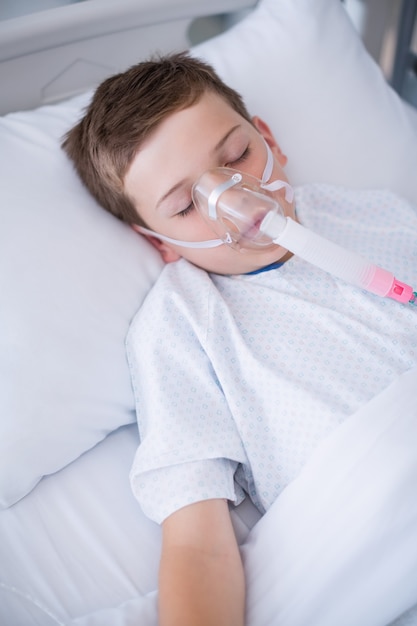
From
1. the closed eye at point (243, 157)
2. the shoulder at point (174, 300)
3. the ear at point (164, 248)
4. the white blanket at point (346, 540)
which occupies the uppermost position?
the closed eye at point (243, 157)

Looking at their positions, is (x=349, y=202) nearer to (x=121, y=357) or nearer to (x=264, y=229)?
(x=264, y=229)

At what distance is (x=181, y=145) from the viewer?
1.11 m

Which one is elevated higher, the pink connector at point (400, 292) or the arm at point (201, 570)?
the pink connector at point (400, 292)

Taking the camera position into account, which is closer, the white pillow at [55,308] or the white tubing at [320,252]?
the white tubing at [320,252]

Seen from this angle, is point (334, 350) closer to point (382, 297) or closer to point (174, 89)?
point (382, 297)

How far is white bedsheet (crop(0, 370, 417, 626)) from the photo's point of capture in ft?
2.96

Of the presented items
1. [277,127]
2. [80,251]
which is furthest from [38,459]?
[277,127]

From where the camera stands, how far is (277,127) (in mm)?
1496

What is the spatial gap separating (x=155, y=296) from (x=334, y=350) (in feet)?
1.25

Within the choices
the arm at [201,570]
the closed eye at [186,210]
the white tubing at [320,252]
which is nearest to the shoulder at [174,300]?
the closed eye at [186,210]

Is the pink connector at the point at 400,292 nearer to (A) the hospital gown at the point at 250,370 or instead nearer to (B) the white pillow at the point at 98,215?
(A) the hospital gown at the point at 250,370

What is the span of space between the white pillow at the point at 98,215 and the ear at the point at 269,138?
12cm

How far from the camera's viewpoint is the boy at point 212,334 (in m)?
1.00

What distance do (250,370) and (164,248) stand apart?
370 mm
